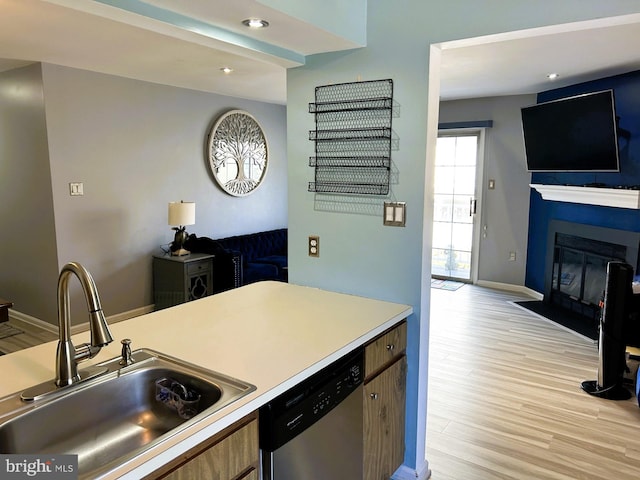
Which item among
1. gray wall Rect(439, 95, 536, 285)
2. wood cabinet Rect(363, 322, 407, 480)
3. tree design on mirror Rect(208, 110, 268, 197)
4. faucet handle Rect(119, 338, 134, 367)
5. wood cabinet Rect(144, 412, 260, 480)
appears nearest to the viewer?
wood cabinet Rect(144, 412, 260, 480)

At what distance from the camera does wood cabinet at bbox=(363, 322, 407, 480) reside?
1911 millimetres

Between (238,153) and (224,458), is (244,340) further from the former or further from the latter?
(238,153)

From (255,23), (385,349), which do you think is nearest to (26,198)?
(255,23)

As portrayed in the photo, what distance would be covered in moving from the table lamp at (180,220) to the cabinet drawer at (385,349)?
3035mm

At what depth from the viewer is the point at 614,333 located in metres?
3.14

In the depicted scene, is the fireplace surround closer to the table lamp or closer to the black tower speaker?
the black tower speaker

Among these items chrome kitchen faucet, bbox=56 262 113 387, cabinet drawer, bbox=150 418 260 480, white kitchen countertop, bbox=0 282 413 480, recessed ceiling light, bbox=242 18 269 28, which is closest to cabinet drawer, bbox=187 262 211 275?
white kitchen countertop, bbox=0 282 413 480

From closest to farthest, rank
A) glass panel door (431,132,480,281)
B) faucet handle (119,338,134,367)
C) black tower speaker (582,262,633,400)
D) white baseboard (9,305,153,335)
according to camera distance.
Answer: faucet handle (119,338,134,367) → black tower speaker (582,262,633,400) → white baseboard (9,305,153,335) → glass panel door (431,132,480,281)

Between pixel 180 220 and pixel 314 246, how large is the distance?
2473 millimetres

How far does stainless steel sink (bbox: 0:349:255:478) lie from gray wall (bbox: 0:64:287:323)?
3073mm

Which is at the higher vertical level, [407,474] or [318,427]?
[318,427]

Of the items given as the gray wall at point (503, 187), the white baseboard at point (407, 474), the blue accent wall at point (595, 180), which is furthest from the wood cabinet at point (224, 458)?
the gray wall at point (503, 187)

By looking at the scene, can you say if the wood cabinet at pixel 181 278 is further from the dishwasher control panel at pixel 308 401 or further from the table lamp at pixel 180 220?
the dishwasher control panel at pixel 308 401

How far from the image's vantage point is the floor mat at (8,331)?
4.30 meters
